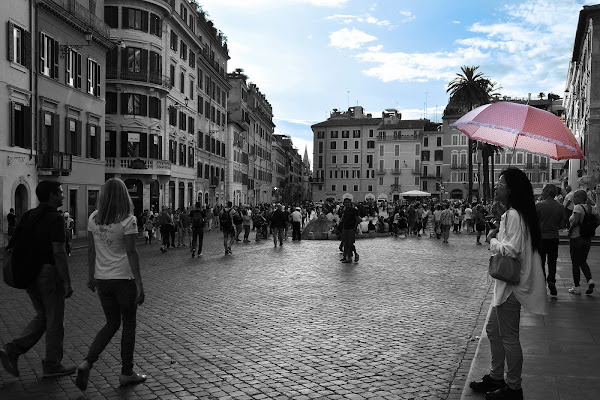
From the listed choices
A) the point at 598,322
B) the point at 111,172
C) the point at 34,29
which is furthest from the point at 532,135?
the point at 111,172

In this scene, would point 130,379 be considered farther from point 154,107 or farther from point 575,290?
point 154,107

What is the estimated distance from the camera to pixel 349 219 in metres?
17.6

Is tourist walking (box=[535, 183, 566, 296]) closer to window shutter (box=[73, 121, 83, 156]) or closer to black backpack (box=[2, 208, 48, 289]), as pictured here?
black backpack (box=[2, 208, 48, 289])

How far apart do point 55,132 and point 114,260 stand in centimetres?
2453

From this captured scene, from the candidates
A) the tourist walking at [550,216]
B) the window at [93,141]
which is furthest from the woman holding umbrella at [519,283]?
the window at [93,141]

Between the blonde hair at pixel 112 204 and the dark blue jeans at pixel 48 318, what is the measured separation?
2.71 feet

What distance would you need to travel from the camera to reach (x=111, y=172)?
39.1m

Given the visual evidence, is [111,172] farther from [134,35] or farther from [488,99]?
[488,99]

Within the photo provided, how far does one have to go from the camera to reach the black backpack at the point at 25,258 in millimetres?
5758

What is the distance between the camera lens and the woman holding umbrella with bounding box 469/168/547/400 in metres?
4.88

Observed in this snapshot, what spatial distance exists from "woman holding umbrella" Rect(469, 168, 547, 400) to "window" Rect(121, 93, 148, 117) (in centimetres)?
3725

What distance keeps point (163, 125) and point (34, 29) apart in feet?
53.8

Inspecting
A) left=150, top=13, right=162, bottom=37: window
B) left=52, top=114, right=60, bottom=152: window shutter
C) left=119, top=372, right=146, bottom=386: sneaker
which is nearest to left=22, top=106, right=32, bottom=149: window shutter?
left=52, top=114, right=60, bottom=152: window shutter

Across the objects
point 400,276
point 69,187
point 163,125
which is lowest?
point 400,276
